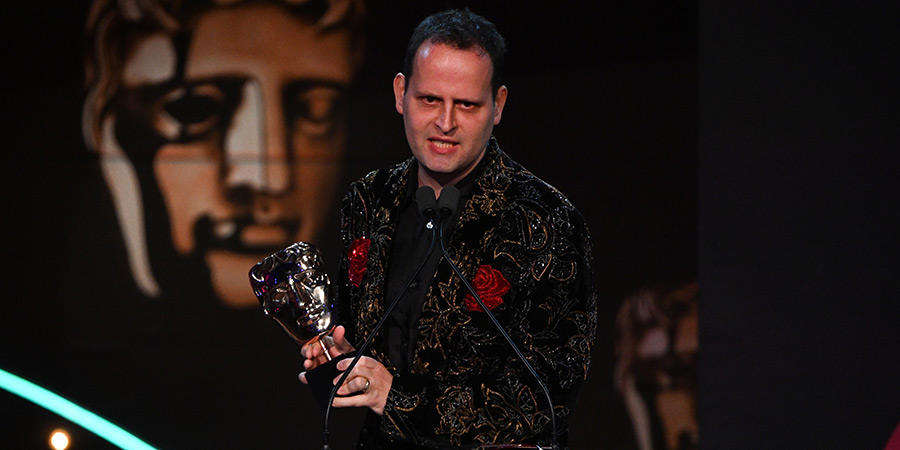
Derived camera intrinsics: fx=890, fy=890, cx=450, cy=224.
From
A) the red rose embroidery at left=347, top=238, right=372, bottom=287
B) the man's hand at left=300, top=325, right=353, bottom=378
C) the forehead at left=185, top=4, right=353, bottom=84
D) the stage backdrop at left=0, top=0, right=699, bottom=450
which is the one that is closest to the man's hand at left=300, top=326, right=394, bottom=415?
the man's hand at left=300, top=325, right=353, bottom=378

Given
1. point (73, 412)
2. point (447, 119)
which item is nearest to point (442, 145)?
point (447, 119)

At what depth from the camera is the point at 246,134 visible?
307cm

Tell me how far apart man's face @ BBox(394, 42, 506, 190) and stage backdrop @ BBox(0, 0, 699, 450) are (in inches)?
58.5

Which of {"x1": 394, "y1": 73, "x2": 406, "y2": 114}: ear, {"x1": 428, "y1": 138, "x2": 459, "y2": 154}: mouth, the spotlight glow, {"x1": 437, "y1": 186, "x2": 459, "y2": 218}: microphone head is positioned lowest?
the spotlight glow

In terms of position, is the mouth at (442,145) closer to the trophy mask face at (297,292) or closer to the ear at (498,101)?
the ear at (498,101)

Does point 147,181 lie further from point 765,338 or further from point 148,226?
point 765,338

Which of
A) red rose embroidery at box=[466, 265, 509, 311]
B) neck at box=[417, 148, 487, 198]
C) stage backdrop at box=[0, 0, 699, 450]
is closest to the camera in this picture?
red rose embroidery at box=[466, 265, 509, 311]

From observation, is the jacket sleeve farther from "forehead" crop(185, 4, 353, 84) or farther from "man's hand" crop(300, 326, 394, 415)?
"forehead" crop(185, 4, 353, 84)

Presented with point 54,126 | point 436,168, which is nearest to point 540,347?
point 436,168

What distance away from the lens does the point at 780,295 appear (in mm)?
3133

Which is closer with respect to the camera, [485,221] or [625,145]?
[485,221]

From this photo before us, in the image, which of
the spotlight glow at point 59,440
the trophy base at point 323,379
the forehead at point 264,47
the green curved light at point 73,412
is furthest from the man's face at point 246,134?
the trophy base at point 323,379

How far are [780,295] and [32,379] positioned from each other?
2.59 m

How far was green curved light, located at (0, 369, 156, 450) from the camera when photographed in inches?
119
